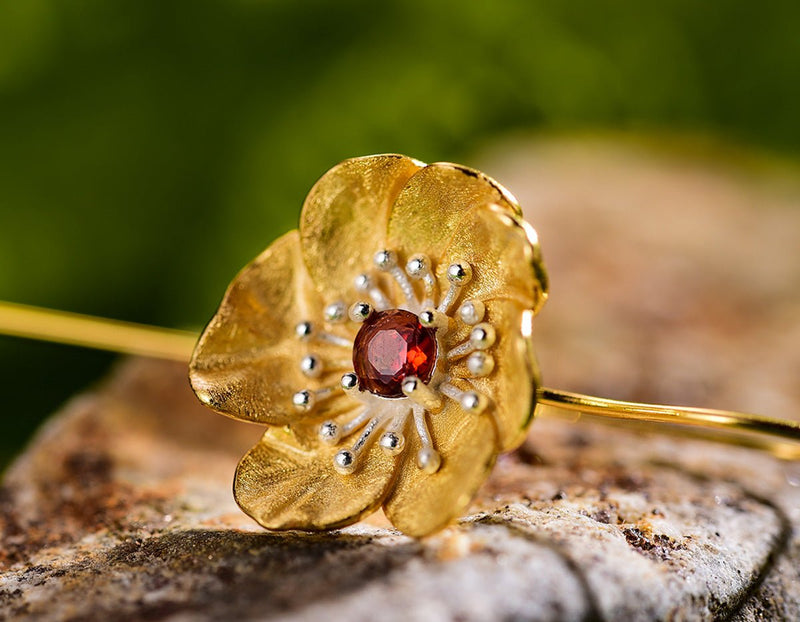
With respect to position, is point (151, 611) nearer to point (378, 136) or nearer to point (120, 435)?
point (120, 435)

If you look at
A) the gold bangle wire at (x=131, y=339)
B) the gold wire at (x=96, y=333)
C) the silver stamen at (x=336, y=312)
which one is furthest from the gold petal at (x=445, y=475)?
the gold wire at (x=96, y=333)

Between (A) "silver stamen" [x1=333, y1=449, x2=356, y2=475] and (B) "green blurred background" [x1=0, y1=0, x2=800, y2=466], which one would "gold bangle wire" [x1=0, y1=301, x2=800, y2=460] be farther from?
(B) "green blurred background" [x1=0, y1=0, x2=800, y2=466]

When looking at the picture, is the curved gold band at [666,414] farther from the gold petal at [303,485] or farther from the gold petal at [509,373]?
the gold petal at [303,485]

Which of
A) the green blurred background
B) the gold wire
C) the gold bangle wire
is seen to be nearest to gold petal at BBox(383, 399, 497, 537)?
the gold bangle wire

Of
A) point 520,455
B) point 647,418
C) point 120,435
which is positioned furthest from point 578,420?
point 120,435

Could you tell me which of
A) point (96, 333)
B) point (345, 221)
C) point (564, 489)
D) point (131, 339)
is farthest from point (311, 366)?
point (96, 333)

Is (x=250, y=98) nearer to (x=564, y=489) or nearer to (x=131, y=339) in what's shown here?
(x=131, y=339)
